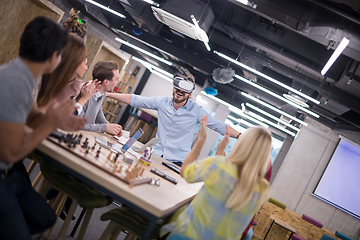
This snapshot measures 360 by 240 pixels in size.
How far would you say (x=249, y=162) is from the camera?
5.33 ft

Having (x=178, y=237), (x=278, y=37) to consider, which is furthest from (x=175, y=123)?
(x=278, y=37)

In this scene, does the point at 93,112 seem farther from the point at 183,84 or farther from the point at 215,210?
the point at 215,210

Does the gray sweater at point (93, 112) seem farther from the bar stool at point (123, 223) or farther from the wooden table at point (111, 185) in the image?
the wooden table at point (111, 185)

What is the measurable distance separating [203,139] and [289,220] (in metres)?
6.78

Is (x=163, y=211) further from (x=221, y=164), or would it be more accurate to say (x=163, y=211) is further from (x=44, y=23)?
(x=44, y=23)

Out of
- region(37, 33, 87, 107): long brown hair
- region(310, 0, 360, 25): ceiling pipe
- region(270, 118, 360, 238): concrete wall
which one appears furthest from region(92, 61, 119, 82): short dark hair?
region(270, 118, 360, 238): concrete wall

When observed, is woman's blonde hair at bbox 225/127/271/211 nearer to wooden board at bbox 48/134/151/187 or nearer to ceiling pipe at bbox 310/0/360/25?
wooden board at bbox 48/134/151/187

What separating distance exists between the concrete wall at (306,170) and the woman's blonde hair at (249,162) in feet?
27.9

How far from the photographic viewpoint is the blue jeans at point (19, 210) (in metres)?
1.35

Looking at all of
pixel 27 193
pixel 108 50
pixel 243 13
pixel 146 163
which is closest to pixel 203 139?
pixel 146 163

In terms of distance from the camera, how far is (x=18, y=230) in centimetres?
138

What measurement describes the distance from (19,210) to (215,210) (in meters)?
0.99

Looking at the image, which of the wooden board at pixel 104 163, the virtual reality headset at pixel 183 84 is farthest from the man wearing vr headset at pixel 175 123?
the wooden board at pixel 104 163

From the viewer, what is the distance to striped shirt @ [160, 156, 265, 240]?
159 centimetres
